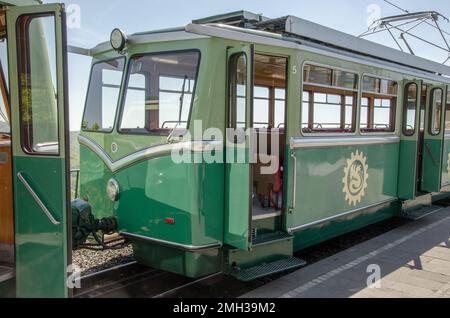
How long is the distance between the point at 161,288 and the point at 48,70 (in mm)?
2424

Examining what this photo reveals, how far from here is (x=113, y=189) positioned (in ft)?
15.5

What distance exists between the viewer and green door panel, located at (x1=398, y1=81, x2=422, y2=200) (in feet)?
23.4

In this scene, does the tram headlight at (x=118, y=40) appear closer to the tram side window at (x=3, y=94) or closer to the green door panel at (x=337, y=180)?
the tram side window at (x=3, y=94)

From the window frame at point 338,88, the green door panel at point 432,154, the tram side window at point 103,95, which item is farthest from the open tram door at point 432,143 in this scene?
the tram side window at point 103,95

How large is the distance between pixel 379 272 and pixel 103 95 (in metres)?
3.83

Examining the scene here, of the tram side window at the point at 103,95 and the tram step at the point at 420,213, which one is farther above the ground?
the tram side window at the point at 103,95

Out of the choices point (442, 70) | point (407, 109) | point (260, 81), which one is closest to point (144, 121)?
point (260, 81)

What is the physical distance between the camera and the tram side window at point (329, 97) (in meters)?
5.29

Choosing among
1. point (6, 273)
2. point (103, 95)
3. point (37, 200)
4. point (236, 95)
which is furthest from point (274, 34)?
point (6, 273)

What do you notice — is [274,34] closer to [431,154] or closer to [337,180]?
[337,180]

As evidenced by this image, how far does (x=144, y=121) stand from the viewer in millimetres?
4672

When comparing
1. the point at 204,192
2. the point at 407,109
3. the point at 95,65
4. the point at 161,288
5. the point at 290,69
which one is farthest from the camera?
the point at 407,109

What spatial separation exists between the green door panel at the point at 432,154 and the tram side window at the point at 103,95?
5.61 metres
